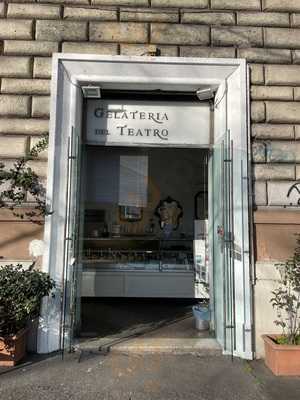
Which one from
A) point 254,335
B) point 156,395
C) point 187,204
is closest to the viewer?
point 156,395

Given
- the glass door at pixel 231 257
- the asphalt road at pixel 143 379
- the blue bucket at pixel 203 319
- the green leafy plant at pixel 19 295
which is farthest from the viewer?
the blue bucket at pixel 203 319

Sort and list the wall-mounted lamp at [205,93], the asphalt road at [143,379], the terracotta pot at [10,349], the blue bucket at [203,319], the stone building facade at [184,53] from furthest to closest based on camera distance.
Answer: the blue bucket at [203,319]
the wall-mounted lamp at [205,93]
the stone building facade at [184,53]
the terracotta pot at [10,349]
the asphalt road at [143,379]

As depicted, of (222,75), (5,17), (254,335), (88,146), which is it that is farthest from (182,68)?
(254,335)

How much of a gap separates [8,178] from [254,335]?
12.3 feet

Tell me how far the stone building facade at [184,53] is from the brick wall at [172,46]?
0.01 meters

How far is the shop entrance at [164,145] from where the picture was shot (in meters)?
5.21

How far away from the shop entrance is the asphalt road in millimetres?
411

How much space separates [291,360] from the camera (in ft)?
15.0

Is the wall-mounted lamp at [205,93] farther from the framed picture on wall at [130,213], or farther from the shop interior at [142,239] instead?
the framed picture on wall at [130,213]

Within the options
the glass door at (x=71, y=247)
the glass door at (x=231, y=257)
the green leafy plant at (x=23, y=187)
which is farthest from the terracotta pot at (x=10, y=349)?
the glass door at (x=231, y=257)

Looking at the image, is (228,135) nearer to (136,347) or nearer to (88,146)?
(88,146)

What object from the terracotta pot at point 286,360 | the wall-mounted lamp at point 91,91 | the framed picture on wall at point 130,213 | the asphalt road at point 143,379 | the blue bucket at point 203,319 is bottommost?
the asphalt road at point 143,379

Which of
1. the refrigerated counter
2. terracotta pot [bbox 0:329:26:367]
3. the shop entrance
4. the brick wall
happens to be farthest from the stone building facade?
the refrigerated counter

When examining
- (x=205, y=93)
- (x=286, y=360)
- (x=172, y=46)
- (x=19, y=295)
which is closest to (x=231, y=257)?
(x=286, y=360)
